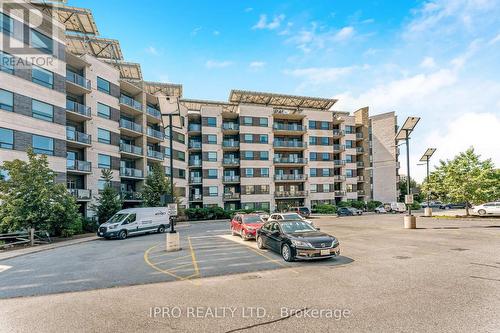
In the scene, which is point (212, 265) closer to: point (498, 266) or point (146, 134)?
point (498, 266)

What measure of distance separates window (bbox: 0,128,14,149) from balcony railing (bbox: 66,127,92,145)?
208 inches

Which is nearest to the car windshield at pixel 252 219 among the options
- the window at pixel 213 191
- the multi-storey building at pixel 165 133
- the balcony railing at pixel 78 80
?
A: the multi-storey building at pixel 165 133

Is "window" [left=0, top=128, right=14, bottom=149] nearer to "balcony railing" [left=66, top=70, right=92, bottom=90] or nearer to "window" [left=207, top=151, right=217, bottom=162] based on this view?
"balcony railing" [left=66, top=70, right=92, bottom=90]

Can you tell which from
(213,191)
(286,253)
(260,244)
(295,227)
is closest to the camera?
(286,253)

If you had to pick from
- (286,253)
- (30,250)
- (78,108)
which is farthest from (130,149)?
(286,253)

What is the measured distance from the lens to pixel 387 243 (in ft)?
47.8

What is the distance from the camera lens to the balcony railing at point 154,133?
39213 millimetres

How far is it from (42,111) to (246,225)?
2192 cm

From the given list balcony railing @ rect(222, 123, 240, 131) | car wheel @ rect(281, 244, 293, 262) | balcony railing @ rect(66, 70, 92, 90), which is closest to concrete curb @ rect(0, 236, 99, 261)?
car wheel @ rect(281, 244, 293, 262)

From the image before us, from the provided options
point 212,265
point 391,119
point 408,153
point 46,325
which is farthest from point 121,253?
point 391,119

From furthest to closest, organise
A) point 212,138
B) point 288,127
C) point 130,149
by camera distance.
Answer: point 288,127 < point 212,138 < point 130,149

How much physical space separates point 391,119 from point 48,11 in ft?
204

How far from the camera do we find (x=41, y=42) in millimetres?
25578

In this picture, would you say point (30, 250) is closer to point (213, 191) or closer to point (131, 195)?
point (131, 195)
